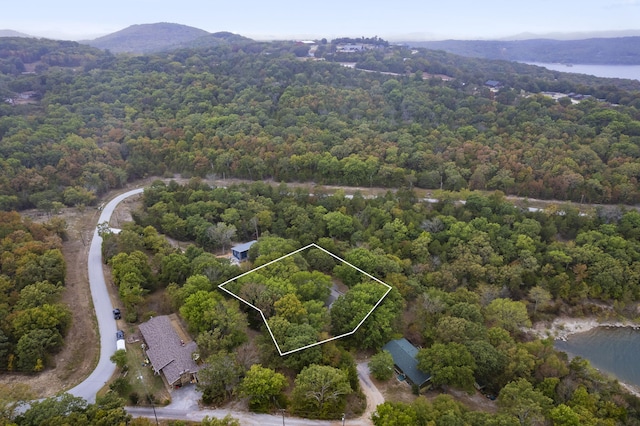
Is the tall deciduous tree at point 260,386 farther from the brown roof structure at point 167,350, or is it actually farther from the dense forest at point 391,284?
→ the brown roof structure at point 167,350

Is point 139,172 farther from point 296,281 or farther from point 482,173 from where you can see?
point 482,173

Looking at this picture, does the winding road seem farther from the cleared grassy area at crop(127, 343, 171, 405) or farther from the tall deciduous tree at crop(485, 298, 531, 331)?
the tall deciduous tree at crop(485, 298, 531, 331)

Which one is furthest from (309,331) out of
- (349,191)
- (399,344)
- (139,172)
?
(139,172)

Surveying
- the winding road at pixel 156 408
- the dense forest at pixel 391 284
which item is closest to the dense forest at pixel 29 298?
the winding road at pixel 156 408

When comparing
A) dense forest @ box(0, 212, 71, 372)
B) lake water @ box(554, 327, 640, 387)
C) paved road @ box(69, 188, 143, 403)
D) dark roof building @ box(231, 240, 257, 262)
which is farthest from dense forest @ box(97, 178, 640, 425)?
dense forest @ box(0, 212, 71, 372)

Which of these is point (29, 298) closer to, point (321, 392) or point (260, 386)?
point (260, 386)
